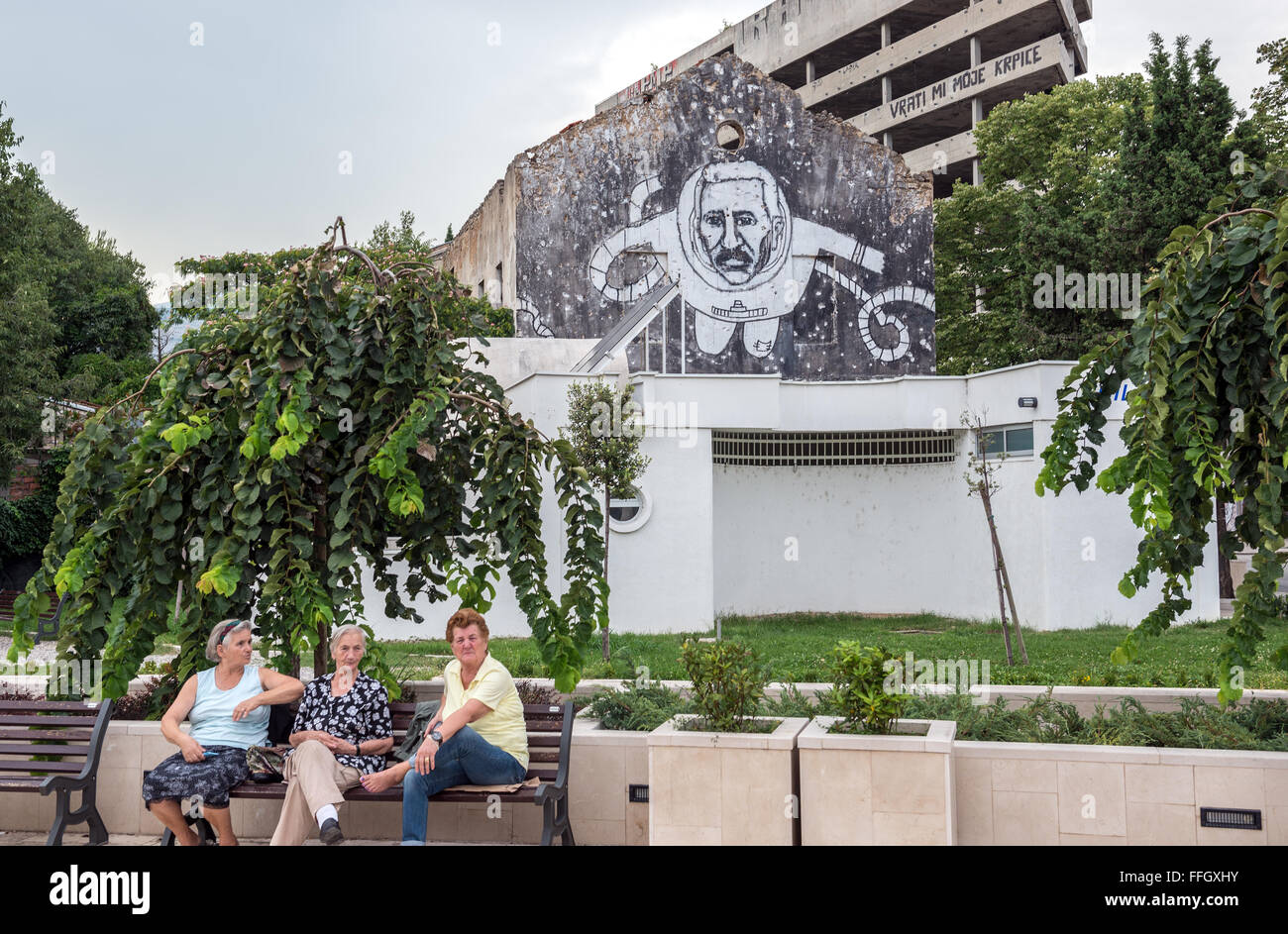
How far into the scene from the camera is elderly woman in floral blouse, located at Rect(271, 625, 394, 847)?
603 centimetres

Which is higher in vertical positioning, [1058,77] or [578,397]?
[1058,77]

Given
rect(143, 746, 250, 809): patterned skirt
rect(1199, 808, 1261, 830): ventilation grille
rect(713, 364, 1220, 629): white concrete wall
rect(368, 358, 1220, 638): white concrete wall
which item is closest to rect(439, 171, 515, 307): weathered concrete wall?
rect(368, 358, 1220, 638): white concrete wall

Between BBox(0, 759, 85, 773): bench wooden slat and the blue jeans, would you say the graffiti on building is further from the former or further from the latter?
the blue jeans

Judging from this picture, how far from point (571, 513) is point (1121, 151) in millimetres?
21648

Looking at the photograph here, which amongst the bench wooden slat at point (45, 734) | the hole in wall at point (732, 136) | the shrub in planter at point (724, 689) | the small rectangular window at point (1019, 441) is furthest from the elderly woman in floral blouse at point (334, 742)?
the hole in wall at point (732, 136)

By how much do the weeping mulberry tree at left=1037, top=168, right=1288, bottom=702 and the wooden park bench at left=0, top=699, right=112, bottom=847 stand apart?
19.1ft

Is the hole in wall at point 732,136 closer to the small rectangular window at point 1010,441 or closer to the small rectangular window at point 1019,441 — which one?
the small rectangular window at point 1010,441

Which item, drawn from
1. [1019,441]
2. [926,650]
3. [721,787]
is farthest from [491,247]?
[721,787]

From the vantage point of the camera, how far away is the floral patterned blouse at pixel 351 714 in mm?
6500

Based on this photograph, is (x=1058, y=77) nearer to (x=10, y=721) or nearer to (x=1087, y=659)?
(x=1087, y=659)

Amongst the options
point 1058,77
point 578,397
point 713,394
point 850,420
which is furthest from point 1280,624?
point 1058,77

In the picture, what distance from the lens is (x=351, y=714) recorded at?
6531 millimetres

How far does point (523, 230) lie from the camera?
24812 millimetres

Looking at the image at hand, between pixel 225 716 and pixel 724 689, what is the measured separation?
2963 millimetres
